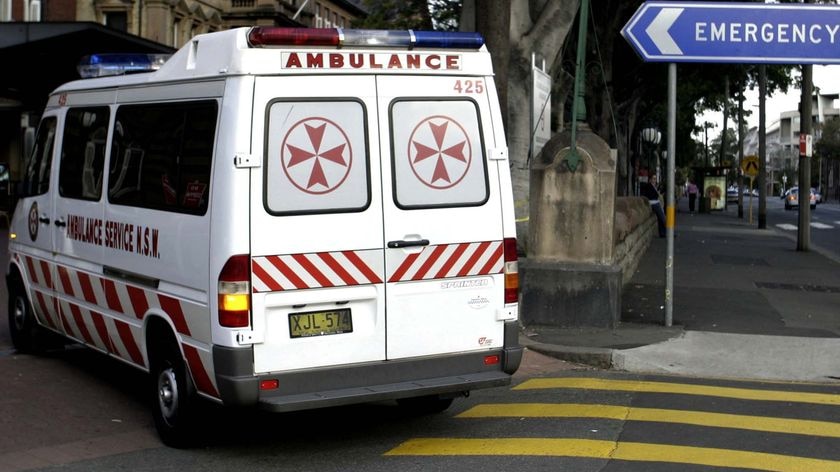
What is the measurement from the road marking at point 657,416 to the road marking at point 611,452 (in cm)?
74

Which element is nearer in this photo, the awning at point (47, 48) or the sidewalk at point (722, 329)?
the sidewalk at point (722, 329)

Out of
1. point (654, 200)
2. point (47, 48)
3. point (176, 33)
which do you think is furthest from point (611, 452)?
point (176, 33)

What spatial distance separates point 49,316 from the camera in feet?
31.6

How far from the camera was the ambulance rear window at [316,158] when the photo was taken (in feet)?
21.5

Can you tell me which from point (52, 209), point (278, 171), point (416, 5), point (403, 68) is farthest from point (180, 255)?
point (416, 5)

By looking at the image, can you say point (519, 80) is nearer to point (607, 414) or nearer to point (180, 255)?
point (607, 414)

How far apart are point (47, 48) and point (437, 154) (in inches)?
933

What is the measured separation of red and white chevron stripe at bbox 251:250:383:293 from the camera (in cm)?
647

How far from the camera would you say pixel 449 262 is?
7066 millimetres

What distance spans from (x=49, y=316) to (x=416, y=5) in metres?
23.0

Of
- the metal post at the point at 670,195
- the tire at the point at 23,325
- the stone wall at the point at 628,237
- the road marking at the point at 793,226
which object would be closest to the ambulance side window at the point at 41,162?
the tire at the point at 23,325

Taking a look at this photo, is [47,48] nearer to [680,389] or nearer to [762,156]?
[762,156]

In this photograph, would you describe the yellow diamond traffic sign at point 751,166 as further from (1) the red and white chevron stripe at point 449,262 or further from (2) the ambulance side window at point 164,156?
(2) the ambulance side window at point 164,156

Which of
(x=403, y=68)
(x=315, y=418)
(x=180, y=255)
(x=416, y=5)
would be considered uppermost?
(x=416, y=5)
